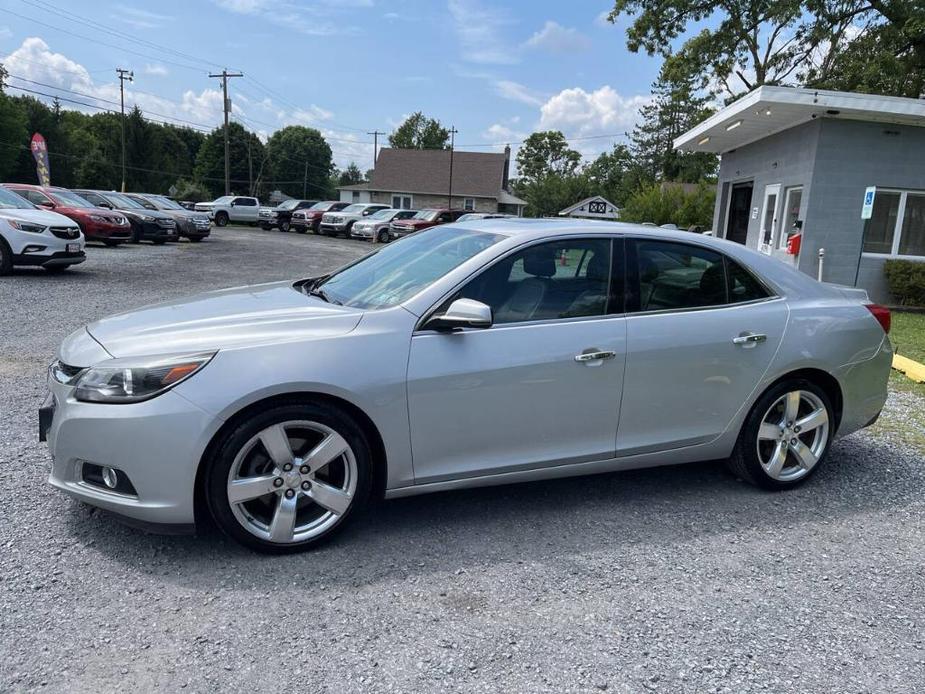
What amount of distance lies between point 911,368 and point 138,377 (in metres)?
7.75

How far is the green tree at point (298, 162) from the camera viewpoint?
10256 cm

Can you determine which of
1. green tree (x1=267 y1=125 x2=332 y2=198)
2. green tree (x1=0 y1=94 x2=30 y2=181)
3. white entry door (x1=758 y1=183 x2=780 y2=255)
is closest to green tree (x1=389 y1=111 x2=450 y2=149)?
green tree (x1=267 y1=125 x2=332 y2=198)

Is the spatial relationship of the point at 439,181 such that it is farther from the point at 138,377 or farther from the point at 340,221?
the point at 138,377

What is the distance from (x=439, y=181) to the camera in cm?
6356

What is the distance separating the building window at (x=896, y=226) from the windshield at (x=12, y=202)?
15935 mm

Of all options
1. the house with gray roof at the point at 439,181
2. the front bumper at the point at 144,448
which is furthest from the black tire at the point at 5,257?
the house with gray roof at the point at 439,181

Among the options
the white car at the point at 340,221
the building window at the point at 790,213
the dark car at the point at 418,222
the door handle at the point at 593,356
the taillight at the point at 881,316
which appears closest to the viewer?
the door handle at the point at 593,356

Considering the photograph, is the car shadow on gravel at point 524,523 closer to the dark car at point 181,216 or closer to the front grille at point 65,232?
the front grille at point 65,232

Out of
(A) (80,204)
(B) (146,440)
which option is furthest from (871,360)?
(A) (80,204)

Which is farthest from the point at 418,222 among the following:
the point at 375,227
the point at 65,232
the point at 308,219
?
the point at 65,232

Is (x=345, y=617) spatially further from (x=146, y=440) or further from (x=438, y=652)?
(x=146, y=440)

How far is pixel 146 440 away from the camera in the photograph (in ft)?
9.46

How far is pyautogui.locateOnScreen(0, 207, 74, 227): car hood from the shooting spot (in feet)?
38.6

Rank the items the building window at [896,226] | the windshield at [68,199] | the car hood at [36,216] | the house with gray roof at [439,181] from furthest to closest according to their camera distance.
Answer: the house with gray roof at [439,181] < the windshield at [68,199] < the building window at [896,226] < the car hood at [36,216]
